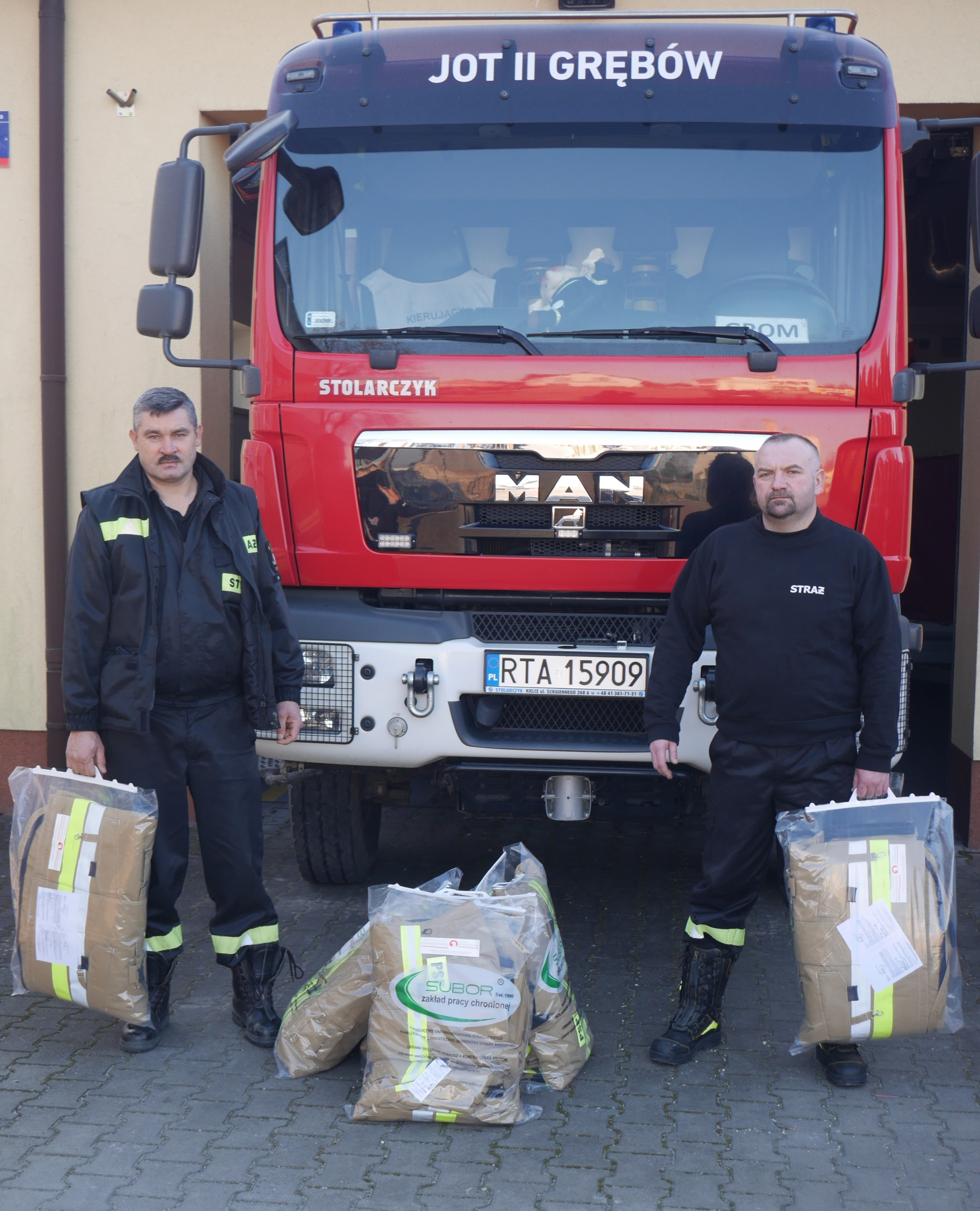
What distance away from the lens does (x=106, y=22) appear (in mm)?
5957

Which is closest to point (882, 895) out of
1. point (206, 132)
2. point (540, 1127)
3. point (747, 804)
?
point (747, 804)

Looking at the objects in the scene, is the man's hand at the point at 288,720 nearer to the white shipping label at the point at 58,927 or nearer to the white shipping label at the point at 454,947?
the white shipping label at the point at 58,927

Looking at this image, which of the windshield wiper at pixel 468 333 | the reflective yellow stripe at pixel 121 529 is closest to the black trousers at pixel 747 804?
the windshield wiper at pixel 468 333

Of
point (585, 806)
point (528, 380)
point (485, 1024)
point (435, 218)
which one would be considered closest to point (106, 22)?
point (435, 218)

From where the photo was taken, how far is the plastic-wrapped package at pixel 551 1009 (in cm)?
337

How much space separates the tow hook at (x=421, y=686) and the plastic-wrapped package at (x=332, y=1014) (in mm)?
663

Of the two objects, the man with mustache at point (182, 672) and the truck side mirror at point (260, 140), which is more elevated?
the truck side mirror at point (260, 140)

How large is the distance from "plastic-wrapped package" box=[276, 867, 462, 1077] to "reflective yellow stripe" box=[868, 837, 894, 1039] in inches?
44.3

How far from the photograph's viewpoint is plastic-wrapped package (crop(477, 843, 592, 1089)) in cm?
337

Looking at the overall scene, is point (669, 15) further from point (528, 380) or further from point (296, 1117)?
point (296, 1117)

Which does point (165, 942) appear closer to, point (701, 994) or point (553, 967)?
point (553, 967)

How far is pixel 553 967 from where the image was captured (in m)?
3.41

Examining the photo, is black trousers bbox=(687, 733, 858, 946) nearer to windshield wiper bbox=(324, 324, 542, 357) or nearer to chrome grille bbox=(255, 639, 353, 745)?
chrome grille bbox=(255, 639, 353, 745)

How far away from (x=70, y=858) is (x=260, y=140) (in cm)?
241
